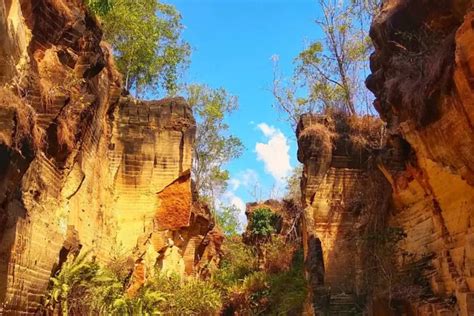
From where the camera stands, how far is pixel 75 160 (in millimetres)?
11984

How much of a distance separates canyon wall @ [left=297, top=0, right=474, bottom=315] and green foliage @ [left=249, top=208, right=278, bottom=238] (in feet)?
21.8

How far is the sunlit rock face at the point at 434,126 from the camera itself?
34.3 ft

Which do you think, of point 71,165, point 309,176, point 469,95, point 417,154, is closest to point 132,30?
point 309,176

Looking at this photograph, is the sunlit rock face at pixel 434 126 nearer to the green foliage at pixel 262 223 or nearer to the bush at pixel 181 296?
the bush at pixel 181 296

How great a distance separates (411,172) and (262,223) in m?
11.5

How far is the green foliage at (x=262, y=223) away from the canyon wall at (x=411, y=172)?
6656 mm

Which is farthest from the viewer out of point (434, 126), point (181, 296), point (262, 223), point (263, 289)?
point (262, 223)

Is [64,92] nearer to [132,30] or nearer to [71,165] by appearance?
[71,165]

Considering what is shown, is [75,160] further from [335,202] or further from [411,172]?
[335,202]

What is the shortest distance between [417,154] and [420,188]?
114cm

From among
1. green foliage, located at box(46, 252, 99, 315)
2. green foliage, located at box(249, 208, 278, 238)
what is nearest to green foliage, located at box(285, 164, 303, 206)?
green foliage, located at box(249, 208, 278, 238)

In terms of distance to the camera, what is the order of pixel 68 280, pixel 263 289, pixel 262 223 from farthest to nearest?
pixel 262 223
pixel 263 289
pixel 68 280

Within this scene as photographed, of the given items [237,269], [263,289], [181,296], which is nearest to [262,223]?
[237,269]

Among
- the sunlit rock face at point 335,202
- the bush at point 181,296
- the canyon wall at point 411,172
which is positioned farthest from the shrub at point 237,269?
the canyon wall at point 411,172
